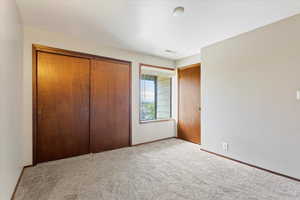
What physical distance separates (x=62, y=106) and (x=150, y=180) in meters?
2.04

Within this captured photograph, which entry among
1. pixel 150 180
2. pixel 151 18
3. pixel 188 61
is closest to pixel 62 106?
pixel 150 180

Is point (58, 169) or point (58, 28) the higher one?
point (58, 28)

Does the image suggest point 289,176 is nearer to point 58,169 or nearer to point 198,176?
point 198,176

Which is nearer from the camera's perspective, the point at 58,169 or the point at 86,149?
the point at 58,169

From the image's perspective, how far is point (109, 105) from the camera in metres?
3.27

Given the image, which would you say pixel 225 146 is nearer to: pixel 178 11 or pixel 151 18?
pixel 178 11

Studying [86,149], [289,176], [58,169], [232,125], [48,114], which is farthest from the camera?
[86,149]

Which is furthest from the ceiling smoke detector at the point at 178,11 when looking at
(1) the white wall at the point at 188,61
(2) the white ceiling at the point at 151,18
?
(1) the white wall at the point at 188,61

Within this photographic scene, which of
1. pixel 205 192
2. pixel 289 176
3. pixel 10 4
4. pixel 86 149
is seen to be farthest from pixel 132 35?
pixel 289 176

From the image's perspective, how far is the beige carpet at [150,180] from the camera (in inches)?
68.4

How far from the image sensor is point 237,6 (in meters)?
1.89

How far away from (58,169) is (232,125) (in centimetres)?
313

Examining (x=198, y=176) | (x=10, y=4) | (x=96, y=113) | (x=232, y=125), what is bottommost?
(x=198, y=176)

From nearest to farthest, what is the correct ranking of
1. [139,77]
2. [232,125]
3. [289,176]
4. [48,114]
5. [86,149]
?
1. [289,176]
2. [48,114]
3. [232,125]
4. [86,149]
5. [139,77]
